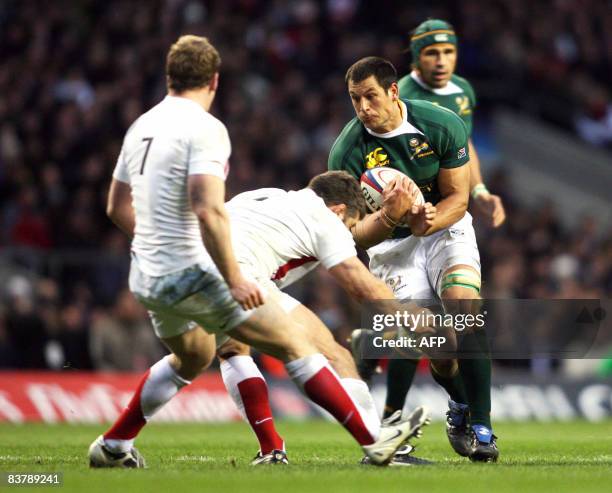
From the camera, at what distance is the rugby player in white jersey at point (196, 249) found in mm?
6746

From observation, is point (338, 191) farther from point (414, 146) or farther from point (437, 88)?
point (437, 88)

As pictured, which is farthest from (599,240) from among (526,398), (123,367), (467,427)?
(467,427)

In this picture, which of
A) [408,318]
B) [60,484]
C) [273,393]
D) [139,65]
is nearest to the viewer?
[60,484]

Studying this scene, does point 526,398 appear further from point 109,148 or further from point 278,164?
point 109,148

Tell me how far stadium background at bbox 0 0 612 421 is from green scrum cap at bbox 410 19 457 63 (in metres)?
6.45

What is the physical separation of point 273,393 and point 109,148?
4.39 m

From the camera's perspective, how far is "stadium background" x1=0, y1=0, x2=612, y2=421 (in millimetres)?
15906

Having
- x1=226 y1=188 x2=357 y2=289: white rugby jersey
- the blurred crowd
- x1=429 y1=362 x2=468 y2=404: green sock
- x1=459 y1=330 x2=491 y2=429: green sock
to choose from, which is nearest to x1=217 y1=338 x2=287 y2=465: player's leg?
x1=226 y1=188 x2=357 y2=289: white rugby jersey

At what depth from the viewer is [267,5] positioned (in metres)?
22.1

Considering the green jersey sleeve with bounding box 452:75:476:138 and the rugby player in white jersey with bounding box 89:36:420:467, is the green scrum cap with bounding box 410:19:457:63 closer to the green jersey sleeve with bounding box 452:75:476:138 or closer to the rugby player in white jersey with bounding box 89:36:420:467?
the green jersey sleeve with bounding box 452:75:476:138

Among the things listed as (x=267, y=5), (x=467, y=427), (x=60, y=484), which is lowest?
(x=467, y=427)

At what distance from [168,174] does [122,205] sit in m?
0.64

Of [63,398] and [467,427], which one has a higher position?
[467,427]

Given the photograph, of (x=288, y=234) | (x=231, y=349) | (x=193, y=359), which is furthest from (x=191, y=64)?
(x=231, y=349)
